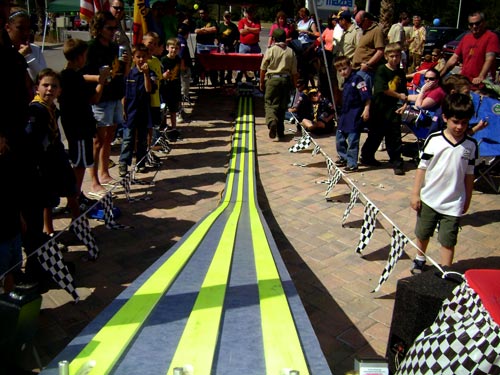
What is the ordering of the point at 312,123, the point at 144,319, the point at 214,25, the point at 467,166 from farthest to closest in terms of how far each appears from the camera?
the point at 214,25 → the point at 312,123 → the point at 467,166 → the point at 144,319

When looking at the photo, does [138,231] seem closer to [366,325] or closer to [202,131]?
[366,325]

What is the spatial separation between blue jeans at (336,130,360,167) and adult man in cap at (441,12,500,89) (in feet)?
6.42

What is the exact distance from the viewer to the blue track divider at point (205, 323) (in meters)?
2.35

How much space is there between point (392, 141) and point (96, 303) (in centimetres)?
545

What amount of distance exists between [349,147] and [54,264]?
5314 mm

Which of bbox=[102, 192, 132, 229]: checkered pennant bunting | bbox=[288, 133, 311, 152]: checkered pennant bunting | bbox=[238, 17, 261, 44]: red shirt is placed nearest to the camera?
bbox=[102, 192, 132, 229]: checkered pennant bunting

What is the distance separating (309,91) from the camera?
10.5 metres

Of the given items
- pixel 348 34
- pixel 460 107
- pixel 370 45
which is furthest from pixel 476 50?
pixel 460 107

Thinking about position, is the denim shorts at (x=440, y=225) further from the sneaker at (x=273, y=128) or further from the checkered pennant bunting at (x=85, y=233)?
the sneaker at (x=273, y=128)

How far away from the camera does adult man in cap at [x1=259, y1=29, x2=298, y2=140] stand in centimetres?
958

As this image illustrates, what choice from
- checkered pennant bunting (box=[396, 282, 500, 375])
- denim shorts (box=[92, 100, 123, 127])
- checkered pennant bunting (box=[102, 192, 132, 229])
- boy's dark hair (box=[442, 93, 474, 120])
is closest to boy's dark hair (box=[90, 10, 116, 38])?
denim shorts (box=[92, 100, 123, 127])

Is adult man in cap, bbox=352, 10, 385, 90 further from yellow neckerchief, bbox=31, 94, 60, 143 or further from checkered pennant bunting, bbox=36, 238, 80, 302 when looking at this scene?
checkered pennant bunting, bbox=36, 238, 80, 302

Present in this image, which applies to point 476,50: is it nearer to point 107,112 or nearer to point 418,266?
point 418,266

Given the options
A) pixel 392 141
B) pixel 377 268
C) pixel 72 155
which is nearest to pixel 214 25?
pixel 392 141
